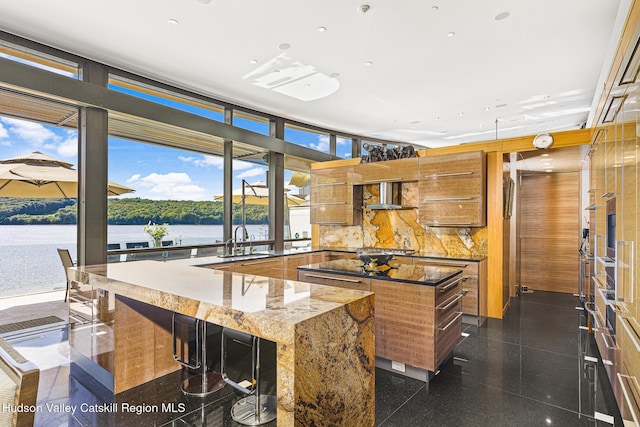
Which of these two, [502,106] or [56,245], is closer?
[56,245]

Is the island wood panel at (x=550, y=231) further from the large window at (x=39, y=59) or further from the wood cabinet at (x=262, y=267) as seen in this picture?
the large window at (x=39, y=59)

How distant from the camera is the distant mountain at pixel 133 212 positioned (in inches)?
143

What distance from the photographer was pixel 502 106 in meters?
5.73

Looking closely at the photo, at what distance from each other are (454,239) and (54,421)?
4.57 m

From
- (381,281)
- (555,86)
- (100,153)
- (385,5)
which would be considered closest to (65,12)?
(100,153)

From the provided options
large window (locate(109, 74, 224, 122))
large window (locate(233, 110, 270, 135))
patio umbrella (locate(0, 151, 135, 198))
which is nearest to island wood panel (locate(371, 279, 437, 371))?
patio umbrella (locate(0, 151, 135, 198))

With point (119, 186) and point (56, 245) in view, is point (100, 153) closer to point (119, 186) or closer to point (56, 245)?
point (119, 186)

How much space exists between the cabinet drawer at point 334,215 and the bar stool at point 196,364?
3.32 m

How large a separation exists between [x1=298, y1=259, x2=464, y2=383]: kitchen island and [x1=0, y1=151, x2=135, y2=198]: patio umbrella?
325 cm

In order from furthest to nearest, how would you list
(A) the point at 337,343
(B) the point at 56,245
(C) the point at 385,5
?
(B) the point at 56,245
(C) the point at 385,5
(A) the point at 337,343

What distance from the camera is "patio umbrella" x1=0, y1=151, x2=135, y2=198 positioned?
139 inches

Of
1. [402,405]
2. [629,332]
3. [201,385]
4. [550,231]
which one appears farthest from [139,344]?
[550,231]

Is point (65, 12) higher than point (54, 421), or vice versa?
point (65, 12)

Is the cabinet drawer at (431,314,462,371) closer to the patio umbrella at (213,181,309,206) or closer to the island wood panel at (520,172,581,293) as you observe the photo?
the patio umbrella at (213,181,309,206)
